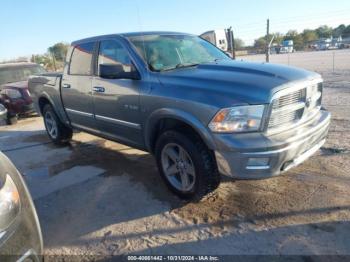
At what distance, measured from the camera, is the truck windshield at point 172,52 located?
166 inches

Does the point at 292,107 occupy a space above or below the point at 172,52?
below

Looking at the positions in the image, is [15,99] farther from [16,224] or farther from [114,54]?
[16,224]

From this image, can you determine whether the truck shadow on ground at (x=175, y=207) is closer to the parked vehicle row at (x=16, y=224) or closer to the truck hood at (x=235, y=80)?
the parked vehicle row at (x=16, y=224)

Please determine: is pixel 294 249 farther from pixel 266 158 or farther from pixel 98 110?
pixel 98 110


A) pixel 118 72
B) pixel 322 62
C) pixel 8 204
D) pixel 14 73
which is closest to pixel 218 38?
pixel 14 73

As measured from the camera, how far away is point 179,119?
3568 mm

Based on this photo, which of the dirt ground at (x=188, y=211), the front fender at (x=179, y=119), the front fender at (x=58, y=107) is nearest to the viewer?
the dirt ground at (x=188, y=211)

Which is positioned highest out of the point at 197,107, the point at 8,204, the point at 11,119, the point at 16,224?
the point at 197,107

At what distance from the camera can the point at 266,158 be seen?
124 inches

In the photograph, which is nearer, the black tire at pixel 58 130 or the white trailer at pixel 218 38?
the black tire at pixel 58 130

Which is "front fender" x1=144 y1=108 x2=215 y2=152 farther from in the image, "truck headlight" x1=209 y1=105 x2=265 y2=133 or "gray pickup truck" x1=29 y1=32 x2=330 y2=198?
"truck headlight" x1=209 y1=105 x2=265 y2=133

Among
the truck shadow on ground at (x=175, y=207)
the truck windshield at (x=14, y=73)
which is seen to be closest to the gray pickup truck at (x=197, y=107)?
the truck shadow on ground at (x=175, y=207)

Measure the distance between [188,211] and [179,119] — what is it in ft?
3.21

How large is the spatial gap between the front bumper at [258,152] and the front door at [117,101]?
1356mm
